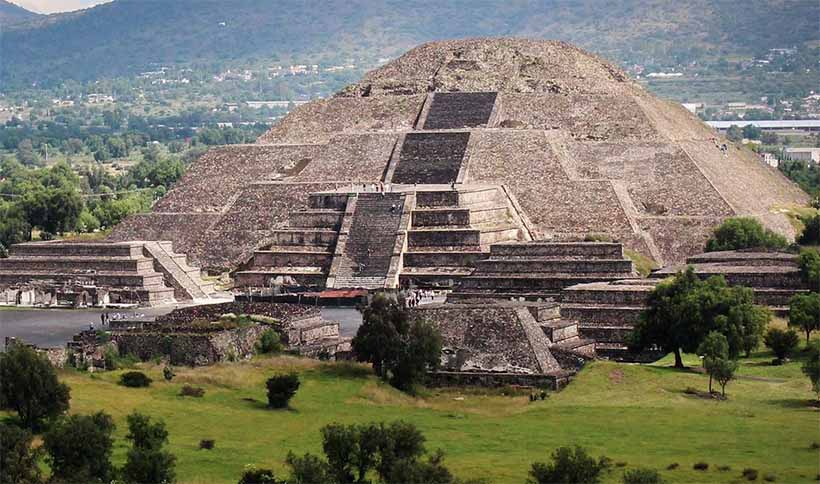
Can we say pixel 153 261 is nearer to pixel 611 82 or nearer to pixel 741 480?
pixel 611 82

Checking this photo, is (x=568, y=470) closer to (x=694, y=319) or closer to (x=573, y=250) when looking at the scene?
(x=694, y=319)

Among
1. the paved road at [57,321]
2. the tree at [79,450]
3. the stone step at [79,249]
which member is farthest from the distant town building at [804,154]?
the tree at [79,450]

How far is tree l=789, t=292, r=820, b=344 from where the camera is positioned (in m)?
63.4

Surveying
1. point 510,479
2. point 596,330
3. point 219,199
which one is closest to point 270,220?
point 219,199

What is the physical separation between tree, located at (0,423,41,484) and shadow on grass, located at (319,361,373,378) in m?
14.6

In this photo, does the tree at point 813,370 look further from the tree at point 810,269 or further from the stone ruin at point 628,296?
the tree at point 810,269

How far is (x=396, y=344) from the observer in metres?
58.3

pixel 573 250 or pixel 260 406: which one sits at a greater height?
pixel 573 250

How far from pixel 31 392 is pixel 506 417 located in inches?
457

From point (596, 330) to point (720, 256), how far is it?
1071 cm

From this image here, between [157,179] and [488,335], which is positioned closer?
[488,335]

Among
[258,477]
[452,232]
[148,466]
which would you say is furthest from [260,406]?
[452,232]

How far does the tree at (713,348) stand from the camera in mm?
57656

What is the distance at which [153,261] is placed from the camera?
8256 centimetres
